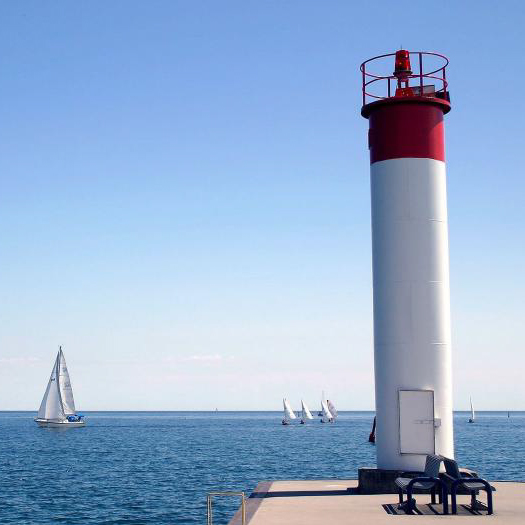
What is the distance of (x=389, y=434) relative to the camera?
19516 mm

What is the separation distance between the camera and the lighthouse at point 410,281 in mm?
19375

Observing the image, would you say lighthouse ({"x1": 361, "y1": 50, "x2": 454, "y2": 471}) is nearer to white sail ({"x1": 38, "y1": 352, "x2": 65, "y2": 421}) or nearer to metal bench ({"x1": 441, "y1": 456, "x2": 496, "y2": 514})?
metal bench ({"x1": 441, "y1": 456, "x2": 496, "y2": 514})

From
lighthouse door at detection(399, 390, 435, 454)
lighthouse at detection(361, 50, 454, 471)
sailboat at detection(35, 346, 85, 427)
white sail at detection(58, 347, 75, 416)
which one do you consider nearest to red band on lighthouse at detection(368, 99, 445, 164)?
lighthouse at detection(361, 50, 454, 471)

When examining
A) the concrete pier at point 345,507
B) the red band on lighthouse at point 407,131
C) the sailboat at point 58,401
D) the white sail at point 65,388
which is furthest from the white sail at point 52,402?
the red band on lighthouse at point 407,131

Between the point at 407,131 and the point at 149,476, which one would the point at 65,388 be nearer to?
the point at 149,476

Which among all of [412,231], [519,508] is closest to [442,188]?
[412,231]

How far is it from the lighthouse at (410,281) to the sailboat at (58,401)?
112717 mm

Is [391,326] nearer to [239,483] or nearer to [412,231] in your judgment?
[412,231]

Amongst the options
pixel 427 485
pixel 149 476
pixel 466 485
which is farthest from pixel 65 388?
pixel 466 485

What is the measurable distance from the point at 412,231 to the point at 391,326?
2.55m

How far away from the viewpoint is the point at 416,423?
63.4ft

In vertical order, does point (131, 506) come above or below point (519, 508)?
below

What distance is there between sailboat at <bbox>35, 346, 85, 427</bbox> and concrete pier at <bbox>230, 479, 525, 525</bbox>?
11175 centimetres

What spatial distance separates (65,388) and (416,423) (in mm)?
118132
